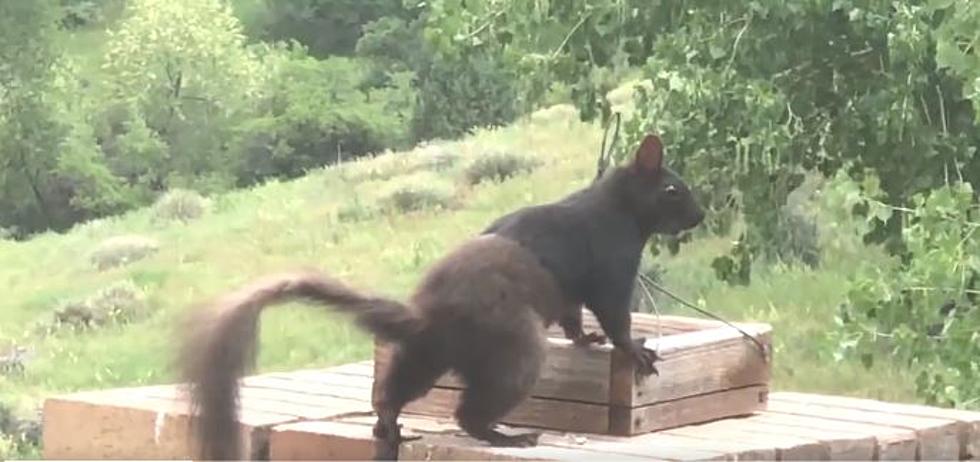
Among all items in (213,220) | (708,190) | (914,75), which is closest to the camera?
(914,75)

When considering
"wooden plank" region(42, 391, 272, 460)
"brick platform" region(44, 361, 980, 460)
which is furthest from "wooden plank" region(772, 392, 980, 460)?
A: "wooden plank" region(42, 391, 272, 460)

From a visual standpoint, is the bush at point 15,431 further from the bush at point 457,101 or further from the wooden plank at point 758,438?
the wooden plank at point 758,438

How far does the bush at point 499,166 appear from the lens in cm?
591

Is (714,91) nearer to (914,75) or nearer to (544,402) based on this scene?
(914,75)

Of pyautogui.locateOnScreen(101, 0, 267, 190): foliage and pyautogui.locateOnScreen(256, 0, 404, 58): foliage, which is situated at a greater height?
pyautogui.locateOnScreen(256, 0, 404, 58): foliage

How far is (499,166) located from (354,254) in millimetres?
846

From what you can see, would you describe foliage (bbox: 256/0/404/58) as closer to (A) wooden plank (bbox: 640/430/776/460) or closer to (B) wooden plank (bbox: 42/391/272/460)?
(B) wooden plank (bbox: 42/391/272/460)

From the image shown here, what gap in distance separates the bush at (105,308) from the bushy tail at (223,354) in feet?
10.6

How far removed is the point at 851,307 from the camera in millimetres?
3576

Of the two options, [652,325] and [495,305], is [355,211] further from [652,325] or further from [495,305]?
[495,305]

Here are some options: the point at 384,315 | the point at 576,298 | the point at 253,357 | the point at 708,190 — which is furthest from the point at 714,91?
the point at 253,357

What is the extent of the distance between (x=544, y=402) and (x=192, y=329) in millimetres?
550

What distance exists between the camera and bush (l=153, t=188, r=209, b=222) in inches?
205

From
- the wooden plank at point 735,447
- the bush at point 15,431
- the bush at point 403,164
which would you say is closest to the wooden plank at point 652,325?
the wooden plank at point 735,447
